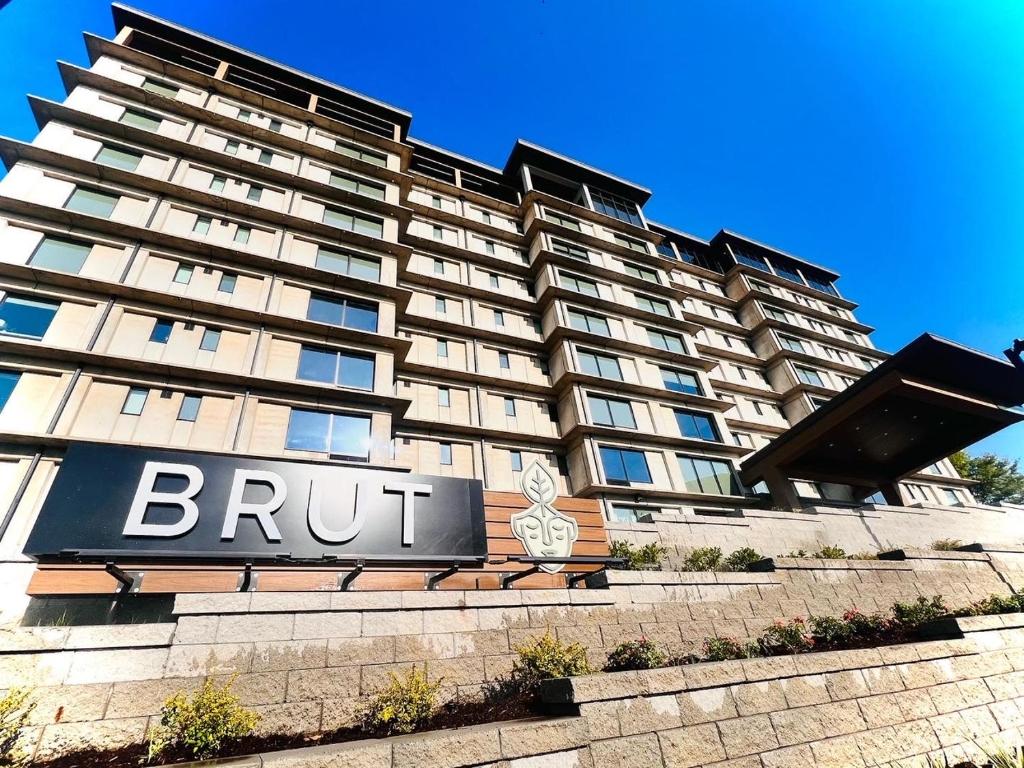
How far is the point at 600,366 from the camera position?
2695cm

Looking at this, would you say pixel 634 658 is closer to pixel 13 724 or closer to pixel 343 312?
pixel 13 724

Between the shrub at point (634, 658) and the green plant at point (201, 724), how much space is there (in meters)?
5.80

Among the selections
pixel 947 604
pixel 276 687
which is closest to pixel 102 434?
pixel 276 687

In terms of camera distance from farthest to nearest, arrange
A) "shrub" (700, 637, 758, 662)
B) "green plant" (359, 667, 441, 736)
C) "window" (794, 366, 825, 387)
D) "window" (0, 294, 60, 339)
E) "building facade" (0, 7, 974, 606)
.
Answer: "window" (794, 366, 825, 387)
"building facade" (0, 7, 974, 606)
"window" (0, 294, 60, 339)
"shrub" (700, 637, 758, 662)
"green plant" (359, 667, 441, 736)

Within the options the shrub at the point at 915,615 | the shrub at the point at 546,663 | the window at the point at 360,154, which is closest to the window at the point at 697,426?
the shrub at the point at 915,615

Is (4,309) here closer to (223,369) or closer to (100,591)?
(223,369)

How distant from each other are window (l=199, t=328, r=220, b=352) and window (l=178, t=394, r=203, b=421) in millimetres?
2081

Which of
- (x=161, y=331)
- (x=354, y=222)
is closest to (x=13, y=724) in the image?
(x=161, y=331)

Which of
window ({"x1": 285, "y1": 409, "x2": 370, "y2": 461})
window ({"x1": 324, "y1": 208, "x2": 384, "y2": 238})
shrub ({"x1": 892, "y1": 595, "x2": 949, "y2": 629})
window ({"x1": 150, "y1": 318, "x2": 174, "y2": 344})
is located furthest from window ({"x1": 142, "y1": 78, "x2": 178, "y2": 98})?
shrub ({"x1": 892, "y1": 595, "x2": 949, "y2": 629})

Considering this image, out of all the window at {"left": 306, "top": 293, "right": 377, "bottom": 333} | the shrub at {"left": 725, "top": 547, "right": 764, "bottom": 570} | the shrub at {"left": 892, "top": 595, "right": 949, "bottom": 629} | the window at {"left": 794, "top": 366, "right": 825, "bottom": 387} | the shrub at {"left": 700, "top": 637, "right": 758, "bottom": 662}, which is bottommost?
the shrub at {"left": 700, "top": 637, "right": 758, "bottom": 662}

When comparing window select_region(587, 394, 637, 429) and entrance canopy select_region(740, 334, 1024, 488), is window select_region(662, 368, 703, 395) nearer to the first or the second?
window select_region(587, 394, 637, 429)

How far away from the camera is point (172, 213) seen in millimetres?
19609

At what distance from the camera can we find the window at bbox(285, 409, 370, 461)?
55.6ft

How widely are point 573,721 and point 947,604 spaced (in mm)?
15359
